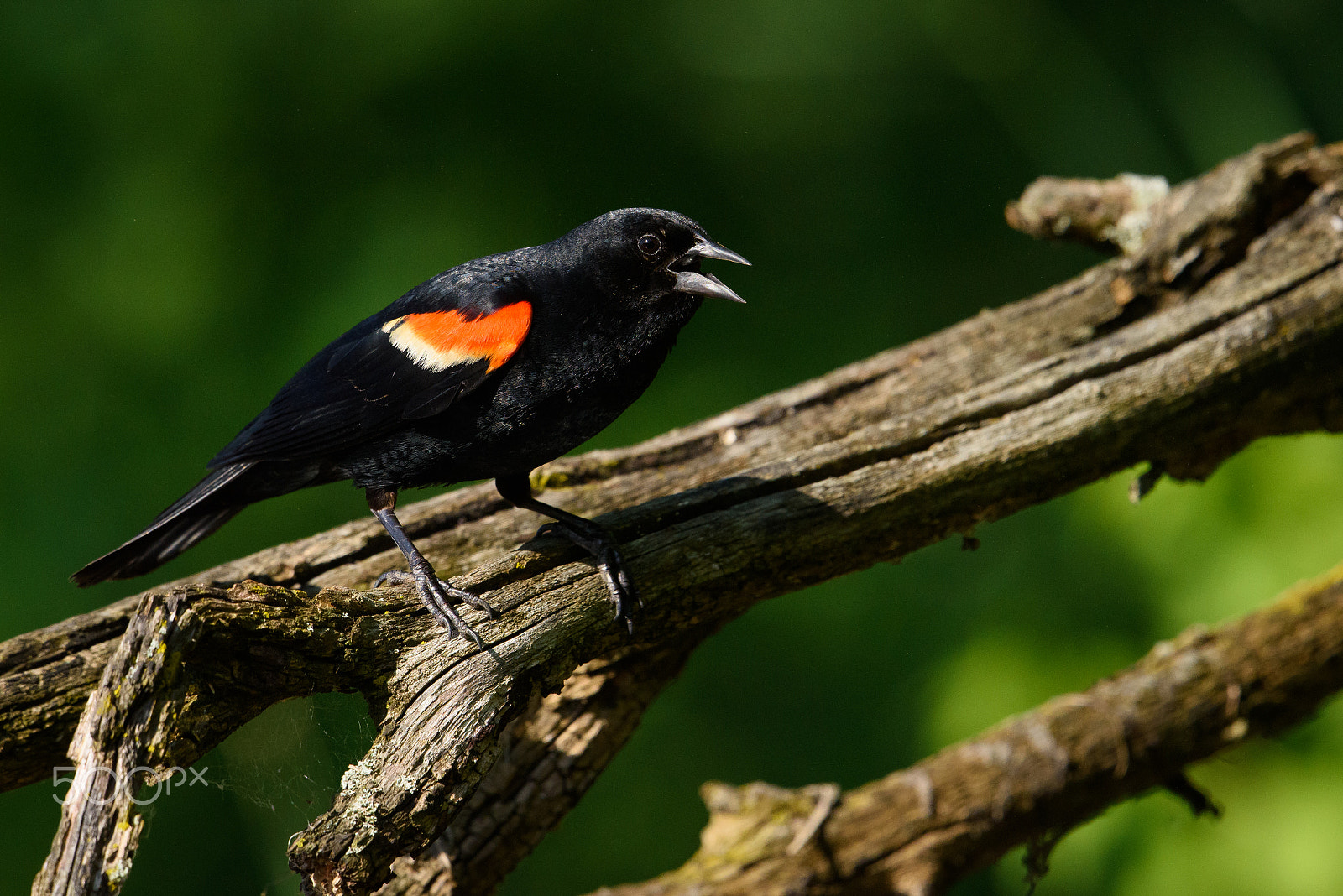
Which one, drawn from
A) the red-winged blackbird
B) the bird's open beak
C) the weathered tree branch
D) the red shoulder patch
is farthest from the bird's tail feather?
the weathered tree branch

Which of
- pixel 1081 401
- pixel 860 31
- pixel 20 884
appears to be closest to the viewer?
pixel 1081 401

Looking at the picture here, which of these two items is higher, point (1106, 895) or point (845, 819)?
point (845, 819)

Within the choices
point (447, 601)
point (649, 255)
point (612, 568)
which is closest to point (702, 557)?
point (612, 568)

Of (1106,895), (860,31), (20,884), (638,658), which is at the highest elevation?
(860,31)

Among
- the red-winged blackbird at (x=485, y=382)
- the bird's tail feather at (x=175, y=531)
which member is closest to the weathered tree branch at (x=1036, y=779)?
the red-winged blackbird at (x=485, y=382)

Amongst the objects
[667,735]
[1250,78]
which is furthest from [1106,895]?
[1250,78]

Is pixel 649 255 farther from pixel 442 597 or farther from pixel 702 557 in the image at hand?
pixel 442 597

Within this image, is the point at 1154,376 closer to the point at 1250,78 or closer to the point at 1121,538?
the point at 1121,538

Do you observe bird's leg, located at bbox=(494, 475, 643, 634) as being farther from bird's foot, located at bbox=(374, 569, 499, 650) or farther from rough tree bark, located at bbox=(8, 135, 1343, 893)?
bird's foot, located at bbox=(374, 569, 499, 650)

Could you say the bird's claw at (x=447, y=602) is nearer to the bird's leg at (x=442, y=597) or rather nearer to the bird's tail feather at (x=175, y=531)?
the bird's leg at (x=442, y=597)

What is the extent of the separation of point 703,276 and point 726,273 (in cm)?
225

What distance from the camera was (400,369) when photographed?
206 cm

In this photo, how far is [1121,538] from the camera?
14.1ft

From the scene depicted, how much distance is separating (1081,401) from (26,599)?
393 centimetres
